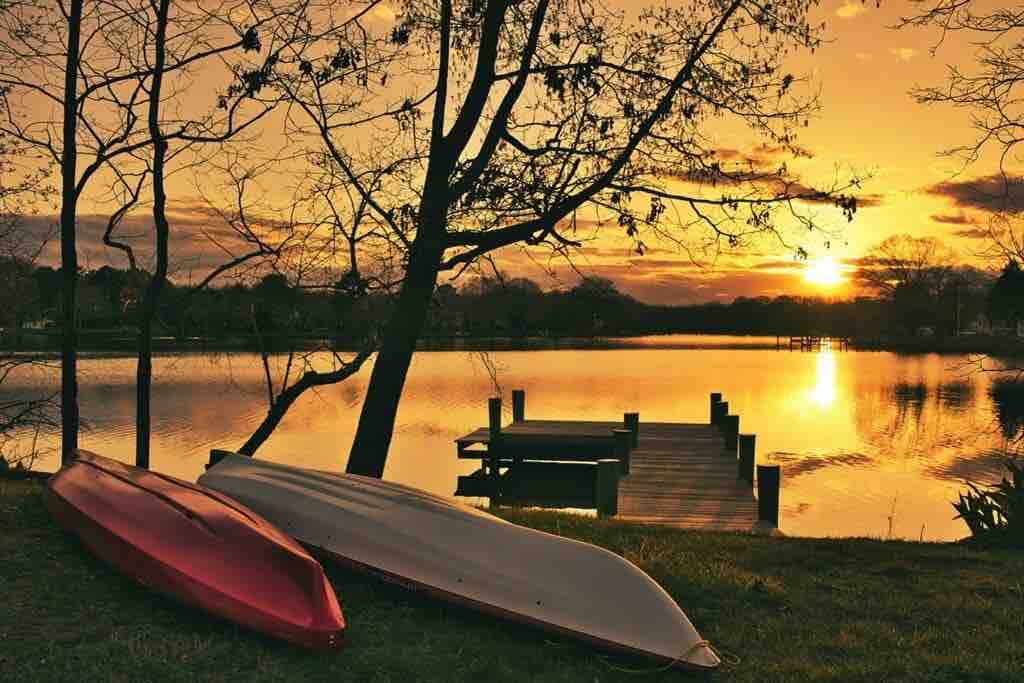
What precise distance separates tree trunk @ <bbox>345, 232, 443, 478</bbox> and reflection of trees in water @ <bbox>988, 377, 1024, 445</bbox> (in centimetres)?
2394

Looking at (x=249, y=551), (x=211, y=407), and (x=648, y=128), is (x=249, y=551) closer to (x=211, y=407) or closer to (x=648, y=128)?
(x=648, y=128)

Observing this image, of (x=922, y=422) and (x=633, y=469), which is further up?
(x=633, y=469)

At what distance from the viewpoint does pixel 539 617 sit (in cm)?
484

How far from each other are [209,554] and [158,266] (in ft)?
18.8

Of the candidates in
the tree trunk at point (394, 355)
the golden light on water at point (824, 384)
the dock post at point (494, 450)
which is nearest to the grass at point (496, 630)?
the tree trunk at point (394, 355)

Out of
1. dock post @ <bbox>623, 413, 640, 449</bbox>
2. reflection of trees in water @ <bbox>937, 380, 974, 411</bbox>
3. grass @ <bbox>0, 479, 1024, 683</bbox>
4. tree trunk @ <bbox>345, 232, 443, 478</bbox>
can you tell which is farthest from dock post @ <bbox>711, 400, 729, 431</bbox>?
reflection of trees in water @ <bbox>937, 380, 974, 411</bbox>

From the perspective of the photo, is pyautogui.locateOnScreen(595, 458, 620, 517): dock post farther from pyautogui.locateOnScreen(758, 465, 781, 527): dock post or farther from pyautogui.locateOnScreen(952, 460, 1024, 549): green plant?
pyautogui.locateOnScreen(952, 460, 1024, 549): green plant

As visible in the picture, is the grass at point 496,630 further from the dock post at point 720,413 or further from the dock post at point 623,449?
the dock post at point 720,413

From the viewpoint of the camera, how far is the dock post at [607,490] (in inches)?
463

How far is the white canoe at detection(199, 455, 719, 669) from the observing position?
4.73m

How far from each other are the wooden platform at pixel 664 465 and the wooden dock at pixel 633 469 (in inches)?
0.6

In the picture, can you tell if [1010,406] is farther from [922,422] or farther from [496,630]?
[496,630]

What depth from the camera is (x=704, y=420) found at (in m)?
32.8

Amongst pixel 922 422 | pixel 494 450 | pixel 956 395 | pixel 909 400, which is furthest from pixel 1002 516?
pixel 956 395
